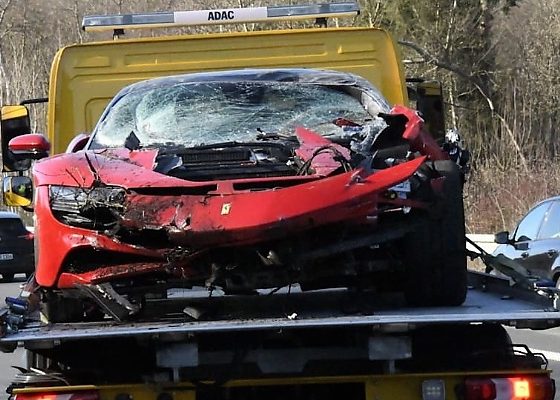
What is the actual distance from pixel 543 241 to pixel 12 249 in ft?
46.6

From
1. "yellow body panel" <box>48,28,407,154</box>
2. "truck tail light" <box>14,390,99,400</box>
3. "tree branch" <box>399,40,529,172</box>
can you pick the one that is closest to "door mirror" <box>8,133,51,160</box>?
"yellow body panel" <box>48,28,407,154</box>

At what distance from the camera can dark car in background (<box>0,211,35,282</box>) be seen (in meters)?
25.5

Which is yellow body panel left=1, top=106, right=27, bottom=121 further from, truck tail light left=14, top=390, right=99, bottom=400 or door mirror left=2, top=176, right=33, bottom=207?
truck tail light left=14, top=390, right=99, bottom=400

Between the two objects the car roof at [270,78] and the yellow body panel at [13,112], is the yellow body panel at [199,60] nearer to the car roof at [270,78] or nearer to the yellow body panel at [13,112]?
the yellow body panel at [13,112]

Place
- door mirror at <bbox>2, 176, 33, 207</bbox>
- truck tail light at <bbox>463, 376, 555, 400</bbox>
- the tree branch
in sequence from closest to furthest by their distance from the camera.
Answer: truck tail light at <bbox>463, 376, 555, 400</bbox> < door mirror at <bbox>2, 176, 33, 207</bbox> < the tree branch

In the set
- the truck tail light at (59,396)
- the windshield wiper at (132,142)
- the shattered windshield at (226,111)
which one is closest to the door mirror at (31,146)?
the shattered windshield at (226,111)

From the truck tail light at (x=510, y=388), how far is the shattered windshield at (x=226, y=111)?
1.78 m

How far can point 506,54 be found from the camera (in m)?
48.0

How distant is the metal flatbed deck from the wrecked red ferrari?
14 centimetres

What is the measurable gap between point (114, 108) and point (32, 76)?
54514 millimetres

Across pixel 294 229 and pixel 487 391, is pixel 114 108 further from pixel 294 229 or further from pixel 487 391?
pixel 487 391

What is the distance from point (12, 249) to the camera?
84.3 feet

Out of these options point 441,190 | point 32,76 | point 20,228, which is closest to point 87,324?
point 441,190

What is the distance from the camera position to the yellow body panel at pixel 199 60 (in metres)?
9.77
